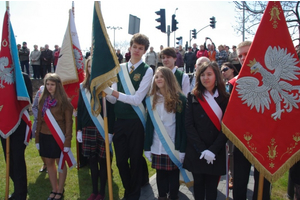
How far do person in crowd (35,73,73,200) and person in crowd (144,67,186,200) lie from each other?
127 centimetres

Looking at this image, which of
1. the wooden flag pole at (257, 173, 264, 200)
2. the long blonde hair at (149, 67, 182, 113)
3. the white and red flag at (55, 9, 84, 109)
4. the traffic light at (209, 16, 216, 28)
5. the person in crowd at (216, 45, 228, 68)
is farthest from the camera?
the traffic light at (209, 16, 216, 28)

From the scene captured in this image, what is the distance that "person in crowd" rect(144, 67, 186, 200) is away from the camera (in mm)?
3400

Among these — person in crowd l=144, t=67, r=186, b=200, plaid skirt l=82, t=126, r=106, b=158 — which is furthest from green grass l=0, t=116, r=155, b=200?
person in crowd l=144, t=67, r=186, b=200

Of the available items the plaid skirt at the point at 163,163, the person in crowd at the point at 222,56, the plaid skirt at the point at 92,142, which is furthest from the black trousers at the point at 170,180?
the person in crowd at the point at 222,56

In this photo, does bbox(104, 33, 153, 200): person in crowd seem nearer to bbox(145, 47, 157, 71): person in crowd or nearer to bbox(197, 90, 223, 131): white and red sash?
bbox(197, 90, 223, 131): white and red sash

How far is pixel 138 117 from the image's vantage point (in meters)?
3.56

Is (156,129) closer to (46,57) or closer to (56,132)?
(56,132)

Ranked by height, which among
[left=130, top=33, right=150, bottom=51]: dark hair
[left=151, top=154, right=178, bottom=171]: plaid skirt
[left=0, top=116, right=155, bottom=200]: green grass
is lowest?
[left=0, top=116, right=155, bottom=200]: green grass

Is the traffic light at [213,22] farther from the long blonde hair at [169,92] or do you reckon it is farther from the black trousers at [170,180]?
the black trousers at [170,180]

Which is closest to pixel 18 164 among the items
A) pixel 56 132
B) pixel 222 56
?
pixel 56 132

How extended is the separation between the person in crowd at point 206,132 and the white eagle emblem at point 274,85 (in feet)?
1.18

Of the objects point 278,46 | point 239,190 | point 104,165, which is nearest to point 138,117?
point 104,165

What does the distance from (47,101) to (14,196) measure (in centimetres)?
152

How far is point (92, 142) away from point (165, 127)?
1151 millimetres
